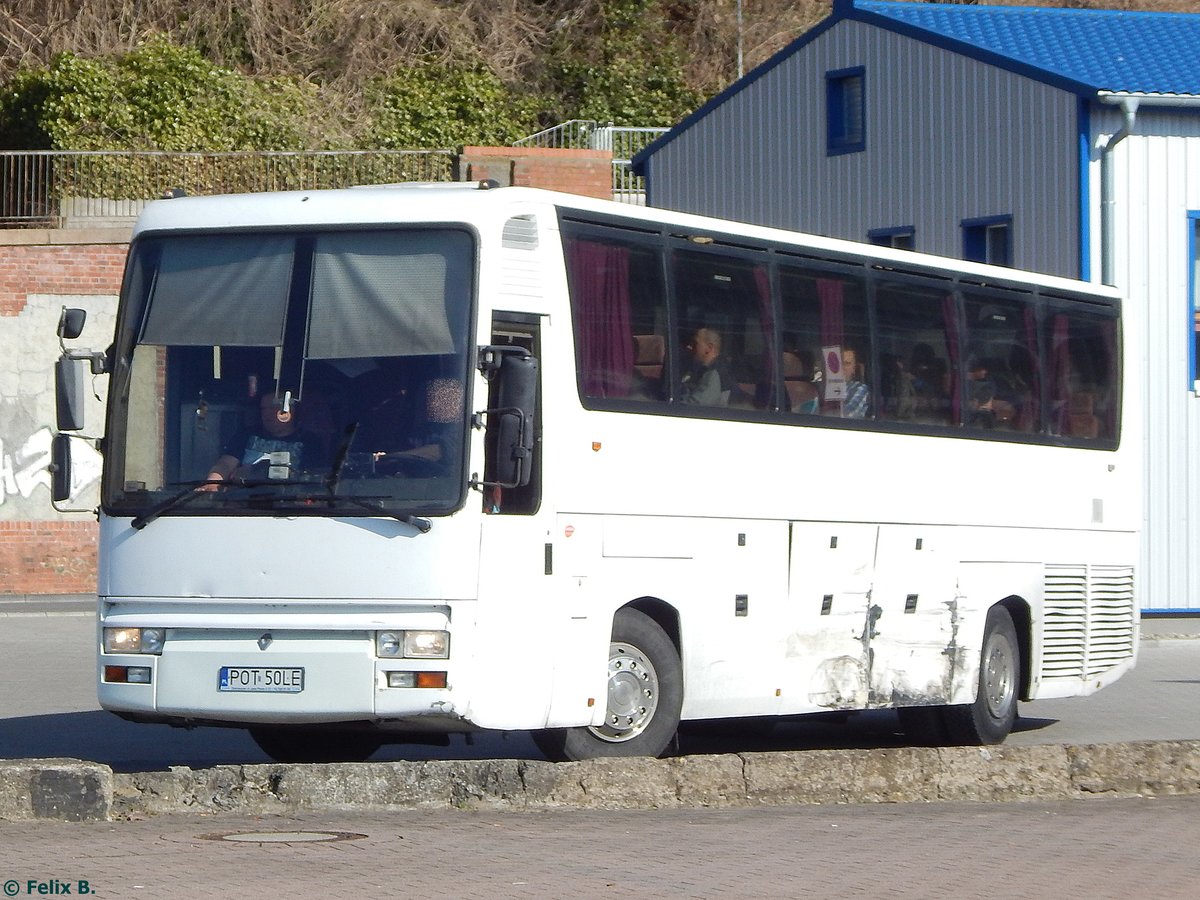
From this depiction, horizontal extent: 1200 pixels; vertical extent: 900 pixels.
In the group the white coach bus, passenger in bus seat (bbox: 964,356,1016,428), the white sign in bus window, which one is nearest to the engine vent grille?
passenger in bus seat (bbox: 964,356,1016,428)

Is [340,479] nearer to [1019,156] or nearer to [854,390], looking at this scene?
[854,390]

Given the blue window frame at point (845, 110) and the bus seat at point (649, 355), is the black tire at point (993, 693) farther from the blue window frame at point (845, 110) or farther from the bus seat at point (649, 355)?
Result: the blue window frame at point (845, 110)

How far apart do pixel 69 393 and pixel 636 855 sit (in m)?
3.71

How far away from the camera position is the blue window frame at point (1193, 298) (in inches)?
974

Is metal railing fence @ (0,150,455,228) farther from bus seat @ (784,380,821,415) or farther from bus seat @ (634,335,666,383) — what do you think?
bus seat @ (634,335,666,383)

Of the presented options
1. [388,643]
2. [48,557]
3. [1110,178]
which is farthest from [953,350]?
[48,557]

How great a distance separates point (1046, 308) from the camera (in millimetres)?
15438

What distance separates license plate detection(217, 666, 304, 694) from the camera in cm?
1023

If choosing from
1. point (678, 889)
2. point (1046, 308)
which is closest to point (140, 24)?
point (1046, 308)

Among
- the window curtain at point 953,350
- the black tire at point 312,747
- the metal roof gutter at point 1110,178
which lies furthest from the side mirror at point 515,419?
the metal roof gutter at point 1110,178

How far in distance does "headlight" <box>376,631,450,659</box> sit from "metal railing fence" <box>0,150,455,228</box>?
2215cm

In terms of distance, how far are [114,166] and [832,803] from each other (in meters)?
24.3

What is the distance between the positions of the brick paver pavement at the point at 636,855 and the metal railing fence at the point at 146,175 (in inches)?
900

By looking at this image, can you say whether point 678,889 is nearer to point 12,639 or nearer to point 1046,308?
point 1046,308
